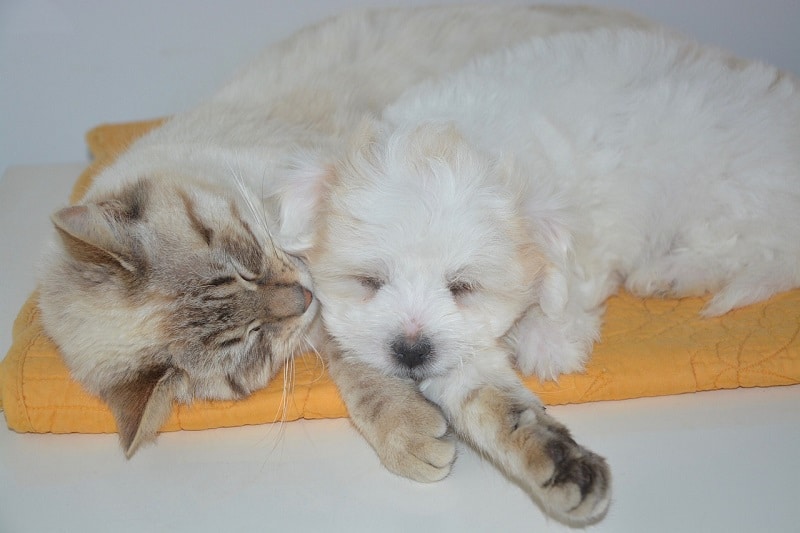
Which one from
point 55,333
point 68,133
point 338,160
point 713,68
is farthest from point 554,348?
point 68,133

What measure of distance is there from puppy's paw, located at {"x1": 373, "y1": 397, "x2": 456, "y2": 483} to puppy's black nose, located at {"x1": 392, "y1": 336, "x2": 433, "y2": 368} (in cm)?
12

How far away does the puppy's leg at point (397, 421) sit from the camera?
1.82 m

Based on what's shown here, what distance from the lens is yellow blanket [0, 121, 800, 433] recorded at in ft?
6.58

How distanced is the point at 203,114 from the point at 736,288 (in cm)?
165

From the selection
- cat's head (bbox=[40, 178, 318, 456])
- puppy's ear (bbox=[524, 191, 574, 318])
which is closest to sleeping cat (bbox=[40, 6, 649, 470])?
cat's head (bbox=[40, 178, 318, 456])

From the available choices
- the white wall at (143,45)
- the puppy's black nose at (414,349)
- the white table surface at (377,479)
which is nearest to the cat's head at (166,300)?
the white table surface at (377,479)

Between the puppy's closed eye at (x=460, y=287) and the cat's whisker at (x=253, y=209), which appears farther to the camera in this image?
the cat's whisker at (x=253, y=209)

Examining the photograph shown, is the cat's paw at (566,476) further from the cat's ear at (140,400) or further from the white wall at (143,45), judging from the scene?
the white wall at (143,45)

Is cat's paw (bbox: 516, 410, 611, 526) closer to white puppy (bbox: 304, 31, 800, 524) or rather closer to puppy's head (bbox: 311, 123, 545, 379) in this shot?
white puppy (bbox: 304, 31, 800, 524)

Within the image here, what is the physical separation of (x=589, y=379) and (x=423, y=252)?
0.56 meters

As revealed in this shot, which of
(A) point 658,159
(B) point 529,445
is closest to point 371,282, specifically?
(B) point 529,445

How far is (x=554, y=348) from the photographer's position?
6.55 ft

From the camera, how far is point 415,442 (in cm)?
182

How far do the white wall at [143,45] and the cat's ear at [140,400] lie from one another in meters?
1.63
